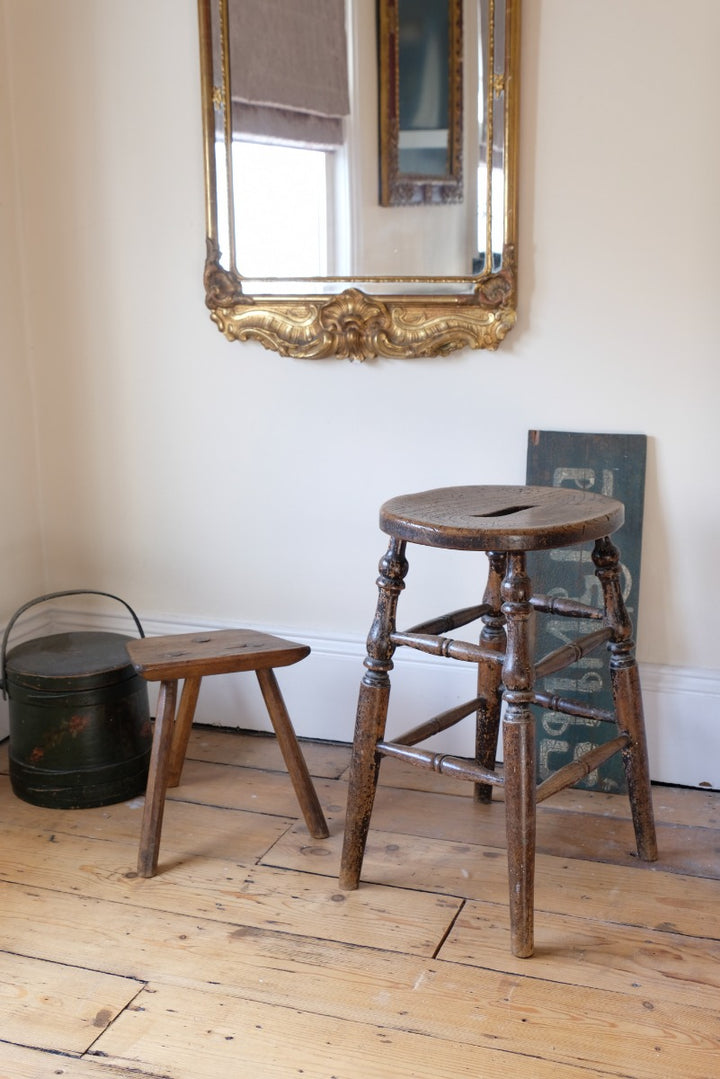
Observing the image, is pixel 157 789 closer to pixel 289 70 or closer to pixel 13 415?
pixel 13 415

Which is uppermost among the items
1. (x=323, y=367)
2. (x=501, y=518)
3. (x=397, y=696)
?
(x=323, y=367)

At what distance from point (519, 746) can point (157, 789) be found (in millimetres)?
707

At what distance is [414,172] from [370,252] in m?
0.19

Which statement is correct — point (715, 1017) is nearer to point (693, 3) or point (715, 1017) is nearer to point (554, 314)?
point (554, 314)

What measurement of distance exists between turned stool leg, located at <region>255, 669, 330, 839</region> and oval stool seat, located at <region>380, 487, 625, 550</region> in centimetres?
46

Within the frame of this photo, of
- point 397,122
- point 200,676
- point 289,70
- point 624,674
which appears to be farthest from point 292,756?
point 289,70

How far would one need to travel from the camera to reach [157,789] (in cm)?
196

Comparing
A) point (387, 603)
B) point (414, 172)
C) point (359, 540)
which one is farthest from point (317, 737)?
point (414, 172)

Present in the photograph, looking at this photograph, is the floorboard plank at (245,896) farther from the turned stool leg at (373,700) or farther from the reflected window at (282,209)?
the reflected window at (282,209)

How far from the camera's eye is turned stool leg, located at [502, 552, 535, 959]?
1659 mm

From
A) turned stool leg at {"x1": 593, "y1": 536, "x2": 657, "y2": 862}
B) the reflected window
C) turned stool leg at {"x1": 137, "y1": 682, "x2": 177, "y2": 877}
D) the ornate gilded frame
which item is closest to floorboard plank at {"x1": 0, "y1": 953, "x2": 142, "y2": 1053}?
turned stool leg at {"x1": 137, "y1": 682, "x2": 177, "y2": 877}

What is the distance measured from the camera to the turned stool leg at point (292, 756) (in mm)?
2053

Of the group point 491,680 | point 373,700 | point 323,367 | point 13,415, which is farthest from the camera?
point 13,415

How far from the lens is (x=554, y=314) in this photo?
7.26ft
